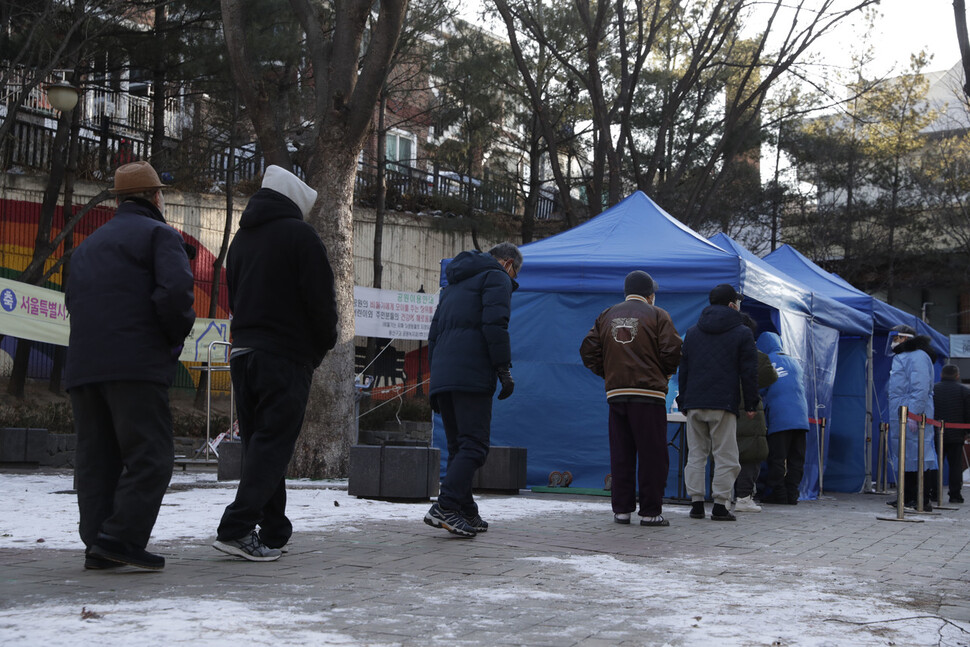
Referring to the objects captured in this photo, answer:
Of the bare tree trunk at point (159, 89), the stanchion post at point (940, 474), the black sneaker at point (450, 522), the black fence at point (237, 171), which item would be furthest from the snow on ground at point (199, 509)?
the black fence at point (237, 171)

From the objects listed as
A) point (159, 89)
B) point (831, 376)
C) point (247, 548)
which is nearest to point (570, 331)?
point (831, 376)

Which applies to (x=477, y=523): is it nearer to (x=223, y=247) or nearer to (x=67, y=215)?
(x=67, y=215)

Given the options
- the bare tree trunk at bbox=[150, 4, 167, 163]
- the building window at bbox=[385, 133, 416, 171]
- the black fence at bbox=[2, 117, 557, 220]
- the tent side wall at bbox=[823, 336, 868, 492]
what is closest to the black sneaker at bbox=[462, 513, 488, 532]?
the tent side wall at bbox=[823, 336, 868, 492]

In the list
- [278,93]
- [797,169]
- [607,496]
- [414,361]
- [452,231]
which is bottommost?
[607,496]

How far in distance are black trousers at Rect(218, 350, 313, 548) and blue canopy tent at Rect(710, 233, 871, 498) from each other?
21.9ft

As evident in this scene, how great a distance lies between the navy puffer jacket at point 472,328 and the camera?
6.77 m

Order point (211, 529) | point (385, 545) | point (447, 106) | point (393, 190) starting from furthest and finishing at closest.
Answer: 1. point (393, 190)
2. point (447, 106)
3. point (211, 529)
4. point (385, 545)

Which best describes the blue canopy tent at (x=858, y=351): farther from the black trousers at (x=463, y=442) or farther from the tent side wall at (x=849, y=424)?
the black trousers at (x=463, y=442)

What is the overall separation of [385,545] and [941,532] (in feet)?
16.1

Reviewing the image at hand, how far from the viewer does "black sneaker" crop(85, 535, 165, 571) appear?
15.4 feet

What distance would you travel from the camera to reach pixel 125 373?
4805mm

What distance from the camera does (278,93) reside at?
826 inches

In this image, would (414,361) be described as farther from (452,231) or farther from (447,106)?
(447,106)

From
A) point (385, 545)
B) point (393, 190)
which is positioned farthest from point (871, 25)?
point (385, 545)
